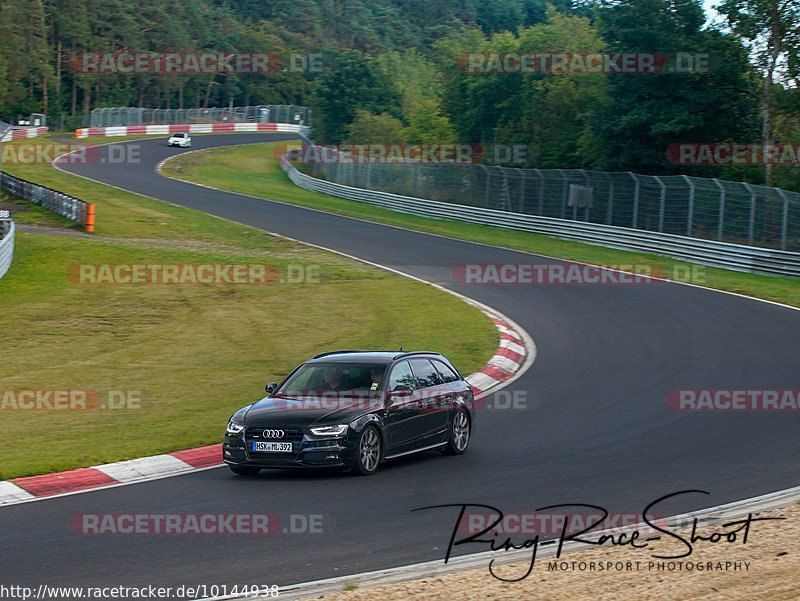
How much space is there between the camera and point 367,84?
79.8 m

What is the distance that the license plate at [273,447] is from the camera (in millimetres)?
10789

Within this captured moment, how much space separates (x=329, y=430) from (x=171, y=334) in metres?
11.0

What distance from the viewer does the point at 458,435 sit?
12.4m

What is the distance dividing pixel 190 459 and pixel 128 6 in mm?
115045

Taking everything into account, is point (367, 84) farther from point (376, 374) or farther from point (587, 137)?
point (376, 374)

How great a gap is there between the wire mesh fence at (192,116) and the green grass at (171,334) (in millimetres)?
61531

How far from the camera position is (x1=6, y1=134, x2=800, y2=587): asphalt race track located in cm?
775

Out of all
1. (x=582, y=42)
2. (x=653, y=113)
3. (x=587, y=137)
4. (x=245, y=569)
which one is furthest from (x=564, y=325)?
(x=582, y=42)

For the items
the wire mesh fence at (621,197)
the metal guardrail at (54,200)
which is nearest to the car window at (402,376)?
the wire mesh fence at (621,197)

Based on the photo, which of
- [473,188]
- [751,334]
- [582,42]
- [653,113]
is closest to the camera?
[751,334]
